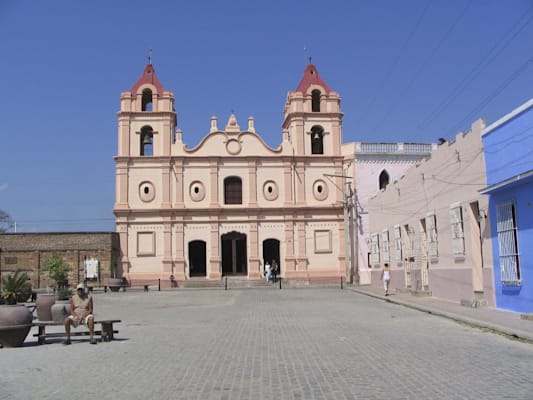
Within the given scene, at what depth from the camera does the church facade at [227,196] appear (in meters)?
43.4

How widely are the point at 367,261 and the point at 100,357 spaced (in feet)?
108

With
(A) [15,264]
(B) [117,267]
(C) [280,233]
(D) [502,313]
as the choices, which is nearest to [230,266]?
(C) [280,233]

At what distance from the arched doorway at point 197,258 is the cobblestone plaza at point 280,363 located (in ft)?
92.9

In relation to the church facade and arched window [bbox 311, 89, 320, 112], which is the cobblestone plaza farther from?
arched window [bbox 311, 89, 320, 112]

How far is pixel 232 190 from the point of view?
45.3 m

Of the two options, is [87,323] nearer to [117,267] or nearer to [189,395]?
[189,395]

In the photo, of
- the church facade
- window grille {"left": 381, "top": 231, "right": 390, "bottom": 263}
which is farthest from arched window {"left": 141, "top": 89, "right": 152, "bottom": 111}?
window grille {"left": 381, "top": 231, "right": 390, "bottom": 263}

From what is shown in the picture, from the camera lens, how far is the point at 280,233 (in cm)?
4425

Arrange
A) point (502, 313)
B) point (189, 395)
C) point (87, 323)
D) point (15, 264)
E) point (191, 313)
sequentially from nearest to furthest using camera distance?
point (189, 395), point (87, 323), point (502, 313), point (191, 313), point (15, 264)

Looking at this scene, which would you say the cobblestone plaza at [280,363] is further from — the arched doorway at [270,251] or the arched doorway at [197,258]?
the arched doorway at [270,251]

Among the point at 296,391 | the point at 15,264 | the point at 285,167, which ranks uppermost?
the point at 285,167

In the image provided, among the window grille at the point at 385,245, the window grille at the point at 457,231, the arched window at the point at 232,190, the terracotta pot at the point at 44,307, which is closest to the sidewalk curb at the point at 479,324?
the window grille at the point at 457,231

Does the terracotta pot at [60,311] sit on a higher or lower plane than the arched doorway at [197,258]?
lower

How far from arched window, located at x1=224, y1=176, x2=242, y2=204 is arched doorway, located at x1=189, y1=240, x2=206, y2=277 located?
12.2ft
